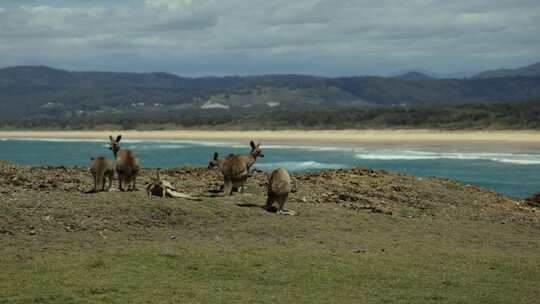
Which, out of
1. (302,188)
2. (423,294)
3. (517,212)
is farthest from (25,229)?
(517,212)

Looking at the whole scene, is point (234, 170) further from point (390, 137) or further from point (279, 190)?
point (390, 137)

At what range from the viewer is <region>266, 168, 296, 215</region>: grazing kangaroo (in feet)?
58.4

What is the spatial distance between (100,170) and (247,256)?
520 centimetres

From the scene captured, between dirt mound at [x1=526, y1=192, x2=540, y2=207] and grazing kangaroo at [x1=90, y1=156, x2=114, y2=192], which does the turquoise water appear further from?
grazing kangaroo at [x1=90, y1=156, x2=114, y2=192]

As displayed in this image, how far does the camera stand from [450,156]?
62781 mm

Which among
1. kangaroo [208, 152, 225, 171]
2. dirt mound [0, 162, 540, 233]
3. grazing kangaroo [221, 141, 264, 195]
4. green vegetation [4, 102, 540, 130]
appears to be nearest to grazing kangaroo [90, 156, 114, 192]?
dirt mound [0, 162, 540, 233]

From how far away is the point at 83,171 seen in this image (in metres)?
23.0

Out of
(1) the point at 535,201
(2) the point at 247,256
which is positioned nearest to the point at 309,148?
(1) the point at 535,201

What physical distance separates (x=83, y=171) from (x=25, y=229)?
8.20 meters

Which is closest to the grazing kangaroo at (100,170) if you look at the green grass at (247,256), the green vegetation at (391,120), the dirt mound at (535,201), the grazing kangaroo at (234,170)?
the green grass at (247,256)

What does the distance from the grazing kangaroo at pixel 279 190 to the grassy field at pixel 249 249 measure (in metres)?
0.43

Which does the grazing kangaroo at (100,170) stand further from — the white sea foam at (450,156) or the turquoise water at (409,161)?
the white sea foam at (450,156)

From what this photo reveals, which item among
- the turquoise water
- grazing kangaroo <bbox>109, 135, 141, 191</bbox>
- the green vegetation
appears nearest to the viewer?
grazing kangaroo <bbox>109, 135, 141, 191</bbox>

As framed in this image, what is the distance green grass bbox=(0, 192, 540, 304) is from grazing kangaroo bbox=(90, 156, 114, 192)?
0.75 meters
